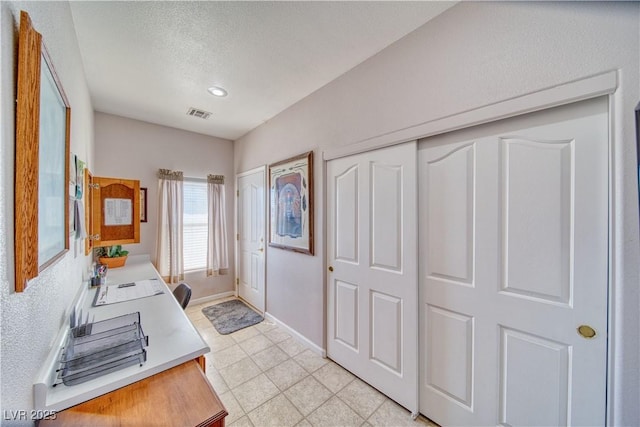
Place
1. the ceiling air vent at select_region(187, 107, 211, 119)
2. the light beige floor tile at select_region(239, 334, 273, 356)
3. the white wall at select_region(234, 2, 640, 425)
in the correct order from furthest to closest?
the ceiling air vent at select_region(187, 107, 211, 119) → the light beige floor tile at select_region(239, 334, 273, 356) → the white wall at select_region(234, 2, 640, 425)

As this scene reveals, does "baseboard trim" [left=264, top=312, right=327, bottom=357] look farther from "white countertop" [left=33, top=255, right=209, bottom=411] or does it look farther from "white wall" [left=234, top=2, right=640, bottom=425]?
"white countertop" [left=33, top=255, right=209, bottom=411]

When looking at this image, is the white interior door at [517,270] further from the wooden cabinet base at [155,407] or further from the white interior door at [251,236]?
the white interior door at [251,236]

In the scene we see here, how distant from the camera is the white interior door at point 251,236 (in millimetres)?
3242

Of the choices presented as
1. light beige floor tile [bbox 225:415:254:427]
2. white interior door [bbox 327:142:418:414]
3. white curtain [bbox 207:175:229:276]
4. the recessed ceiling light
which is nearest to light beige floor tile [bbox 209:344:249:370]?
light beige floor tile [bbox 225:415:254:427]

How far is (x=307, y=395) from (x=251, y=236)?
220cm

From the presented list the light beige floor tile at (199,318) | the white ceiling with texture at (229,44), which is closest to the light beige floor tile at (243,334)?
the light beige floor tile at (199,318)

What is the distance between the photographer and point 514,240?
49.8 inches

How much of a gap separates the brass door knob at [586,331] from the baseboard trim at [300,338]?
1.82 meters

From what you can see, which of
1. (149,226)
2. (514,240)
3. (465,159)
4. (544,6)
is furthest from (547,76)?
(149,226)

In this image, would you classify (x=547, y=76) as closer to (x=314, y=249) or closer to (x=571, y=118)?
(x=571, y=118)

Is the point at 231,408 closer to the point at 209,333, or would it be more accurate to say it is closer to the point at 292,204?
the point at 209,333

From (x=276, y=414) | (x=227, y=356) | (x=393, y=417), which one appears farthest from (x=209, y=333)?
(x=393, y=417)

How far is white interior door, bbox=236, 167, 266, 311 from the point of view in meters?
3.24

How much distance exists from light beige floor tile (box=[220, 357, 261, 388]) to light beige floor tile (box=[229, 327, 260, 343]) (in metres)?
0.41
